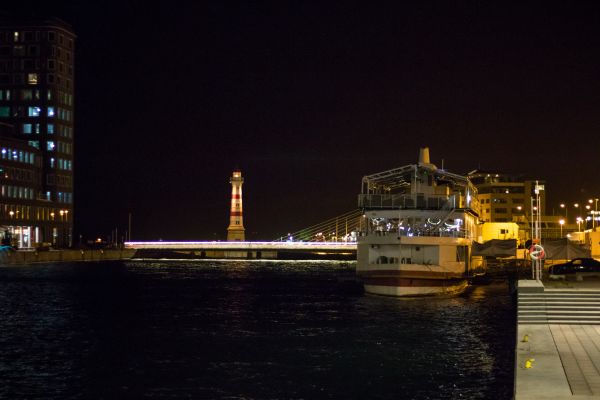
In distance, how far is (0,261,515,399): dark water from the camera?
3016cm

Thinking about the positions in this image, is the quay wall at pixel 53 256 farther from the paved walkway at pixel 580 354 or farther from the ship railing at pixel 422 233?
the paved walkway at pixel 580 354

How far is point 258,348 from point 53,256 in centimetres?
12552

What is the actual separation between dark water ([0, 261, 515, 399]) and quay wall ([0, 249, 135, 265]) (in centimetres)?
7221

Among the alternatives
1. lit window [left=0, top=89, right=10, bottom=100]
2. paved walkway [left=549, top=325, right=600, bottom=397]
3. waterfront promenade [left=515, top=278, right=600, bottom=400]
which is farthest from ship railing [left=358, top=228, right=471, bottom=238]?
lit window [left=0, top=89, right=10, bottom=100]

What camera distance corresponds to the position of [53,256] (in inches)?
6196

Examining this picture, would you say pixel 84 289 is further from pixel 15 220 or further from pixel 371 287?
pixel 15 220

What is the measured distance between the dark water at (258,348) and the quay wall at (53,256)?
72209mm

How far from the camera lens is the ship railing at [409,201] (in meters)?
67.9

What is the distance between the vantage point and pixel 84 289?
83188 mm

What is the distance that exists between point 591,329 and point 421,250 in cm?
3191

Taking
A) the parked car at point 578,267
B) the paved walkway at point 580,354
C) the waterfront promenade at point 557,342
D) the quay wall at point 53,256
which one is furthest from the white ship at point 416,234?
the quay wall at point 53,256

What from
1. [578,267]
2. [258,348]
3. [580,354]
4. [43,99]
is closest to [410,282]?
[578,267]

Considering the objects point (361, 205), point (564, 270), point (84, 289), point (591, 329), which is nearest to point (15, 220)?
point (84, 289)

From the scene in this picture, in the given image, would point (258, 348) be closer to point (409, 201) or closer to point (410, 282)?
point (410, 282)
